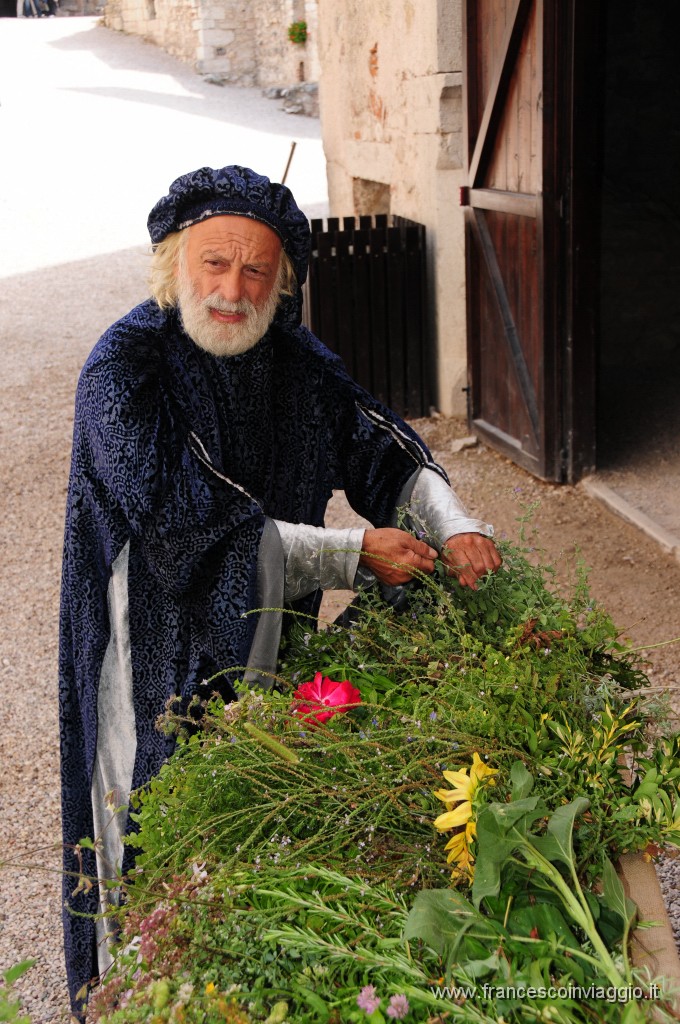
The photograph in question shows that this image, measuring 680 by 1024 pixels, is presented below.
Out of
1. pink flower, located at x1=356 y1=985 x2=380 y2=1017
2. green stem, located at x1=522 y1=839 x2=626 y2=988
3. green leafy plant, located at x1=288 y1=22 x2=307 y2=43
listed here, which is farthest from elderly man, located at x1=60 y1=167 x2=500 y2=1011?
green leafy plant, located at x1=288 y1=22 x2=307 y2=43

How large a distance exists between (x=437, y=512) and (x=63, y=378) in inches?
282

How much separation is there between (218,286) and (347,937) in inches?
49.3

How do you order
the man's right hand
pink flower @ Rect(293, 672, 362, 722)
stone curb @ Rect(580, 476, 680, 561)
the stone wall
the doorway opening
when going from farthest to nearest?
the stone wall, the doorway opening, stone curb @ Rect(580, 476, 680, 561), the man's right hand, pink flower @ Rect(293, 672, 362, 722)

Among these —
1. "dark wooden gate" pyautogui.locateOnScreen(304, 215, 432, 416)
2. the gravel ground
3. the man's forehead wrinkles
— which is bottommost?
the gravel ground

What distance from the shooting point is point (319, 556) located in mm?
1932

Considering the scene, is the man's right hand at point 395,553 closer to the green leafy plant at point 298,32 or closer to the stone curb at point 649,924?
the stone curb at point 649,924

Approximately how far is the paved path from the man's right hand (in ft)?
2.38

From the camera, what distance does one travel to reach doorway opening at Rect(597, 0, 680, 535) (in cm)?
745

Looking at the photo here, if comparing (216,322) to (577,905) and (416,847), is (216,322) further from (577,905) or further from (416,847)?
(577,905)

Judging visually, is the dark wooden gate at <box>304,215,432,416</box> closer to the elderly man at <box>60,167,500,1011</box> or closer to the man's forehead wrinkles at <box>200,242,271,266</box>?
the elderly man at <box>60,167,500,1011</box>

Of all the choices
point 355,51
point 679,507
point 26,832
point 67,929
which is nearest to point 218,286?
point 67,929

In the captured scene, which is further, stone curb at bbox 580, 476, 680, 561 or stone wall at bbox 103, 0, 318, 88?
stone wall at bbox 103, 0, 318, 88

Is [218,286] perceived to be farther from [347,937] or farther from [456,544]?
[347,937]

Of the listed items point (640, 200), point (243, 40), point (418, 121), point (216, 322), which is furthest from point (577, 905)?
point (243, 40)
